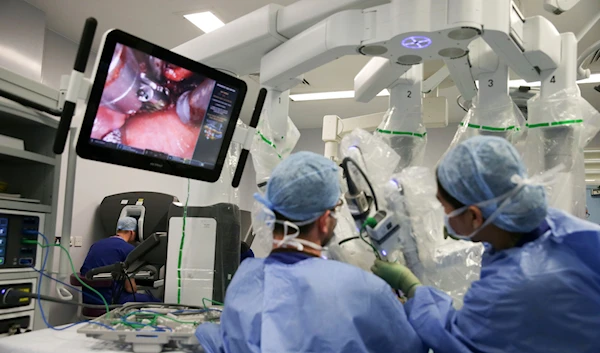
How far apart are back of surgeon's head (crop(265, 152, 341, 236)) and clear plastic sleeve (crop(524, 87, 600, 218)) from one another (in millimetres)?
717

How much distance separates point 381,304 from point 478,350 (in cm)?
26

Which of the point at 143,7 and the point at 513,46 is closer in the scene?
the point at 513,46

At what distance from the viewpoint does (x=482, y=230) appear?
49.7 inches

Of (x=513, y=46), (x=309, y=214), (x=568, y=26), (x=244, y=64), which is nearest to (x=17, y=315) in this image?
(x=309, y=214)

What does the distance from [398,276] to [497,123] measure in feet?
2.22

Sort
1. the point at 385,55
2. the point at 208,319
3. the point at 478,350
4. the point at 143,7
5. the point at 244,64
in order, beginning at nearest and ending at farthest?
the point at 478,350
the point at 385,55
the point at 208,319
the point at 244,64
the point at 143,7

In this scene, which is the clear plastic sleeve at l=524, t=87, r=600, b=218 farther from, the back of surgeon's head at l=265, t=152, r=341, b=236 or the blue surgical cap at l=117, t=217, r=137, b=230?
the blue surgical cap at l=117, t=217, r=137, b=230

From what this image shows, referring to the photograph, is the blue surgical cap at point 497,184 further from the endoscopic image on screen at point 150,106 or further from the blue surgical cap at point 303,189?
the endoscopic image on screen at point 150,106

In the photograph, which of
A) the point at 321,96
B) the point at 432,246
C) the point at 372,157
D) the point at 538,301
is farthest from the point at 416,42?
the point at 321,96

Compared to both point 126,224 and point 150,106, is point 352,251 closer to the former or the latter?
point 150,106

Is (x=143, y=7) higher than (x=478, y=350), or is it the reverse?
(x=143, y=7)

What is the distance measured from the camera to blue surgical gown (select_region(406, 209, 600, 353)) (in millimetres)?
1100

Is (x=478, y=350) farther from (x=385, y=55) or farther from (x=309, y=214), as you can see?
(x=385, y=55)

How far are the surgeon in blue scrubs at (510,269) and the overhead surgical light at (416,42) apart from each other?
0.35 m
